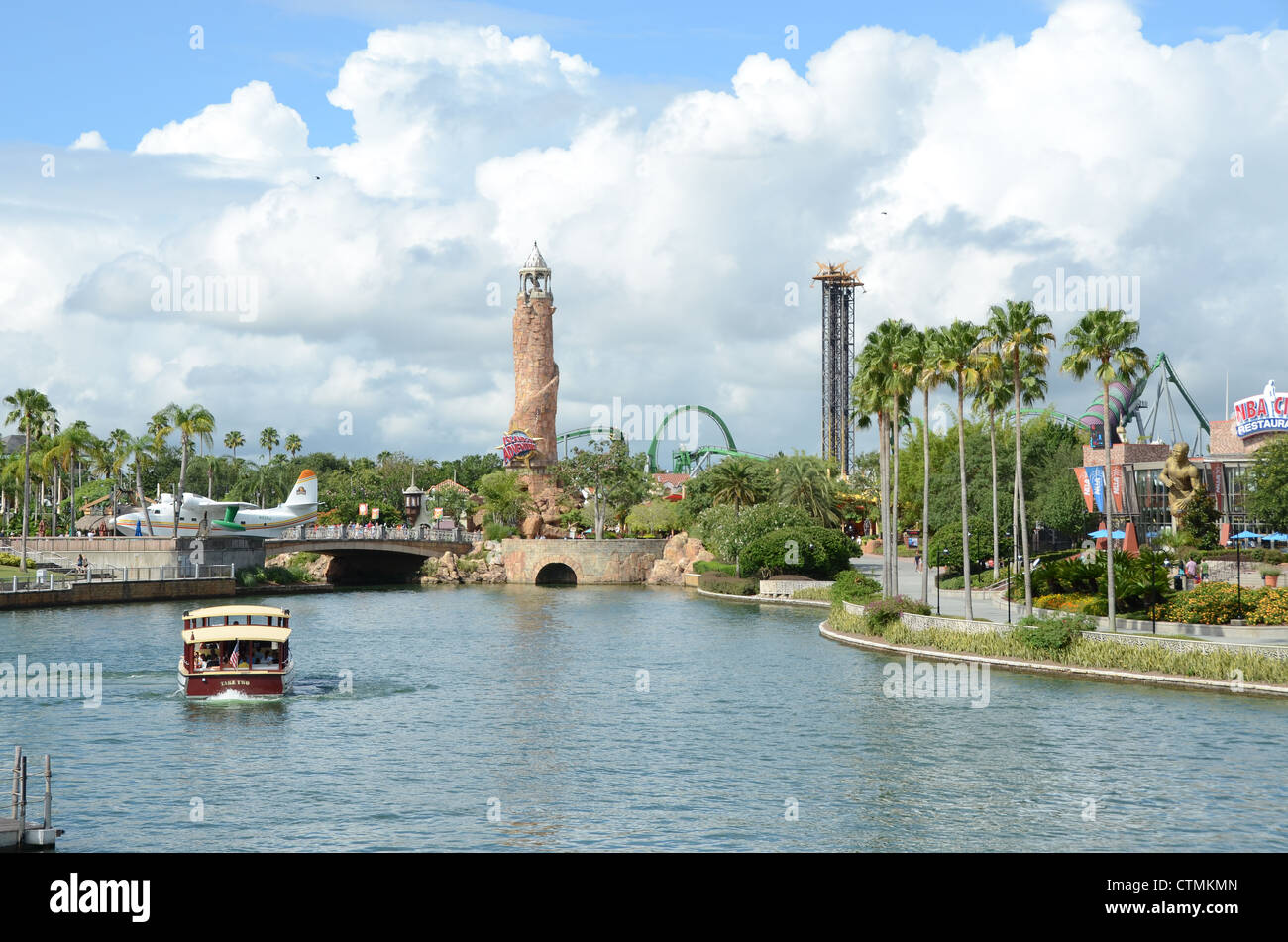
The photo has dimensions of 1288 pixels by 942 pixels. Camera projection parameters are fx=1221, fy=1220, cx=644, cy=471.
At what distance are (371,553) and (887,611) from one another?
8484cm

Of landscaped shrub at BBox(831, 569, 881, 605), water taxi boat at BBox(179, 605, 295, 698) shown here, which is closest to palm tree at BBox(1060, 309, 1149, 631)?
landscaped shrub at BBox(831, 569, 881, 605)

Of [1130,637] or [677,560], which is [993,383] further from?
[677,560]

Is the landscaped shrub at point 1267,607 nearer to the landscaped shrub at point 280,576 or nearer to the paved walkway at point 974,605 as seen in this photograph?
the paved walkway at point 974,605

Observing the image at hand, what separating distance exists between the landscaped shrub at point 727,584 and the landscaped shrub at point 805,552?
2592 mm

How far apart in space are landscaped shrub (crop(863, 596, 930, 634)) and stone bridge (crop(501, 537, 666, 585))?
66079 mm

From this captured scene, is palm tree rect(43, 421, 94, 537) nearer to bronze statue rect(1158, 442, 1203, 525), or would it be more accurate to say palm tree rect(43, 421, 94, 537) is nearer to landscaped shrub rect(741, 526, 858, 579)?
landscaped shrub rect(741, 526, 858, 579)

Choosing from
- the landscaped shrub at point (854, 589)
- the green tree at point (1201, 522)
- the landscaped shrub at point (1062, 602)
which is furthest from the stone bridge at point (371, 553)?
the landscaped shrub at point (1062, 602)

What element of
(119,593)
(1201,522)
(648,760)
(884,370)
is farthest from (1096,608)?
(119,593)

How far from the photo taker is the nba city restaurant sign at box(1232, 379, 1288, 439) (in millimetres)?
108062

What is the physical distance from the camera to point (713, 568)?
4675 inches

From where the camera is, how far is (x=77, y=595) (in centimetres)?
9469

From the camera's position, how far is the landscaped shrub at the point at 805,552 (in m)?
103

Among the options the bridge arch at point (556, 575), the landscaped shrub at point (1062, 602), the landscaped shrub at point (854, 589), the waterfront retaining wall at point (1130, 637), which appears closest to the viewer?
the waterfront retaining wall at point (1130, 637)
